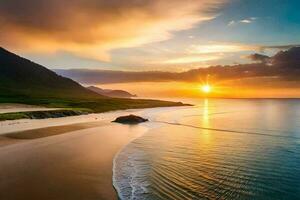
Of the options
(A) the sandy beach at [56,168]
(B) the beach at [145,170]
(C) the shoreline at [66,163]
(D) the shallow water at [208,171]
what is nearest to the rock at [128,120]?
(C) the shoreline at [66,163]

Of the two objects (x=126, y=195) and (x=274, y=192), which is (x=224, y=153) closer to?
(x=274, y=192)

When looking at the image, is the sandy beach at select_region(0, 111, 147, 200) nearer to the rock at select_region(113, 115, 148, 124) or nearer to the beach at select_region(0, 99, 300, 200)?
the beach at select_region(0, 99, 300, 200)

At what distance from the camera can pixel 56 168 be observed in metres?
24.3

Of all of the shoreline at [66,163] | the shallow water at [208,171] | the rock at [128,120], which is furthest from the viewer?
the rock at [128,120]

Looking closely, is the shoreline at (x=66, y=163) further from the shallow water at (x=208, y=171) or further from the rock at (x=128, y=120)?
the rock at (x=128, y=120)

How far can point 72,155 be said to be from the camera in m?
29.8

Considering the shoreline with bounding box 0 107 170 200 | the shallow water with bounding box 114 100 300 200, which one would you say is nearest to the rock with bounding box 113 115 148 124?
the shoreline with bounding box 0 107 170 200

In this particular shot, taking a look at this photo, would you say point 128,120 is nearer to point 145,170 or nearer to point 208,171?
point 145,170

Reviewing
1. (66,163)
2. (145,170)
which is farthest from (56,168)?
(145,170)

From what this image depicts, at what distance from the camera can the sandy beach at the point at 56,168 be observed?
18172 millimetres

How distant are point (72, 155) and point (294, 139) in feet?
99.2

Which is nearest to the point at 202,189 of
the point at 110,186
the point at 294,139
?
the point at 110,186

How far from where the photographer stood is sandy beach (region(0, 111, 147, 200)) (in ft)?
59.6

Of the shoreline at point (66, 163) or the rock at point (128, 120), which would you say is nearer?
the shoreline at point (66, 163)
